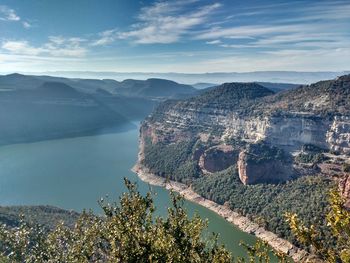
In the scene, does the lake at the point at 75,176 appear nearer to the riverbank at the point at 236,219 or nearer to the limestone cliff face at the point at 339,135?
the riverbank at the point at 236,219

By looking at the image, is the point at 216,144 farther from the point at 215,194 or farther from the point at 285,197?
the point at 285,197

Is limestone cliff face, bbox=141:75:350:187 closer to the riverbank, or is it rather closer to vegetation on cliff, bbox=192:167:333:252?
vegetation on cliff, bbox=192:167:333:252

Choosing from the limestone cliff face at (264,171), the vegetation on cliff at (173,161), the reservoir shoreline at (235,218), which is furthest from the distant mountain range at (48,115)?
the limestone cliff face at (264,171)

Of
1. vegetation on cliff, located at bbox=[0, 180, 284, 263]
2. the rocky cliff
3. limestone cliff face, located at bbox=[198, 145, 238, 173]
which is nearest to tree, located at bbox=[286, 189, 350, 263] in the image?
vegetation on cliff, located at bbox=[0, 180, 284, 263]

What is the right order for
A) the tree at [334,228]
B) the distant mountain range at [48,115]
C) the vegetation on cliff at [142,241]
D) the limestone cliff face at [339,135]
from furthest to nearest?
the distant mountain range at [48,115]
the limestone cliff face at [339,135]
the vegetation on cliff at [142,241]
the tree at [334,228]

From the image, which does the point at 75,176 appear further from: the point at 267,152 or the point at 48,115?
the point at 48,115
